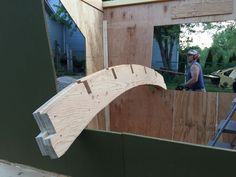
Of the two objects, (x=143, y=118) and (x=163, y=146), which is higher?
(x=163, y=146)

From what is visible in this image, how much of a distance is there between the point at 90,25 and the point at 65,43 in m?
0.55

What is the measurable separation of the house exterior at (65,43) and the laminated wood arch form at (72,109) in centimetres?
89

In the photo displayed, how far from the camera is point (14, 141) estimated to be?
2707 millimetres

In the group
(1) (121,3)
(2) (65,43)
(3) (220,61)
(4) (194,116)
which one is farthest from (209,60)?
(2) (65,43)

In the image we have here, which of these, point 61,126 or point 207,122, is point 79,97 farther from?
point 207,122

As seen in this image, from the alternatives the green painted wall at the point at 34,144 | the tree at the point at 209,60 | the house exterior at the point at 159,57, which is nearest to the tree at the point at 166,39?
the house exterior at the point at 159,57

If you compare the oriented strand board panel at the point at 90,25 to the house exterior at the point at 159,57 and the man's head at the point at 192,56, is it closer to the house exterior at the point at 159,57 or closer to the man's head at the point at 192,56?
the house exterior at the point at 159,57

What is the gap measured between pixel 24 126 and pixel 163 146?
4.76 feet

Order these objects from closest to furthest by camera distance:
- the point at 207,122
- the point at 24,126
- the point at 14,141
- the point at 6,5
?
the point at 6,5 → the point at 24,126 → the point at 14,141 → the point at 207,122

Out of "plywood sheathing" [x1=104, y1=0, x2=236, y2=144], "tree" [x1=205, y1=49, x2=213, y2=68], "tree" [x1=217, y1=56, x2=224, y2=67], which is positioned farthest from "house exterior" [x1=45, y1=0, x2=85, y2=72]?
"tree" [x1=217, y1=56, x2=224, y2=67]

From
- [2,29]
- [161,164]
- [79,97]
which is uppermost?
[2,29]

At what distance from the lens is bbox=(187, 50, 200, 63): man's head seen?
10.5ft

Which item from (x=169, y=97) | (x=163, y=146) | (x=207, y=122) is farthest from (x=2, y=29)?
(x=207, y=122)

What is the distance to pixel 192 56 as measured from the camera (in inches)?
127
